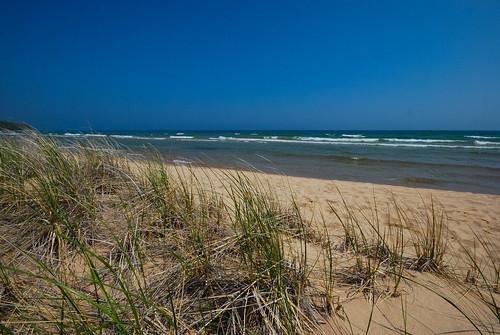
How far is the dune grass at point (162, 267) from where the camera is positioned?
3.94ft

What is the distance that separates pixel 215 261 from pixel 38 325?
2.89ft

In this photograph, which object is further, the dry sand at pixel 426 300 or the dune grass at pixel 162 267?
the dry sand at pixel 426 300

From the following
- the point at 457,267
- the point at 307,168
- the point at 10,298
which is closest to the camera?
the point at 10,298

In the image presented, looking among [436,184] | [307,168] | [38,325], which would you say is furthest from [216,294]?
[307,168]

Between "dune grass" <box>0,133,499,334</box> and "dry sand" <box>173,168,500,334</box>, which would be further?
"dry sand" <box>173,168,500,334</box>

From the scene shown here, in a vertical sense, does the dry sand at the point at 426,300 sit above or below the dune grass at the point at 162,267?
below

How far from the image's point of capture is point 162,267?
→ 173 cm

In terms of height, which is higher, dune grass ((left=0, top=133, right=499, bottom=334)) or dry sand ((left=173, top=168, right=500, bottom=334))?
dune grass ((left=0, top=133, right=499, bottom=334))

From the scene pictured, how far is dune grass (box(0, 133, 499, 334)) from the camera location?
120cm

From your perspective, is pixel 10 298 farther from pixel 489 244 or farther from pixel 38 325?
pixel 489 244

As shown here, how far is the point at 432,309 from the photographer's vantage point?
163 cm

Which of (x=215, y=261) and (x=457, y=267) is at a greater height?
(x=215, y=261)

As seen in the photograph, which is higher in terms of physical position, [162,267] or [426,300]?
[162,267]

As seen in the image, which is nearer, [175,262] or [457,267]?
[175,262]
